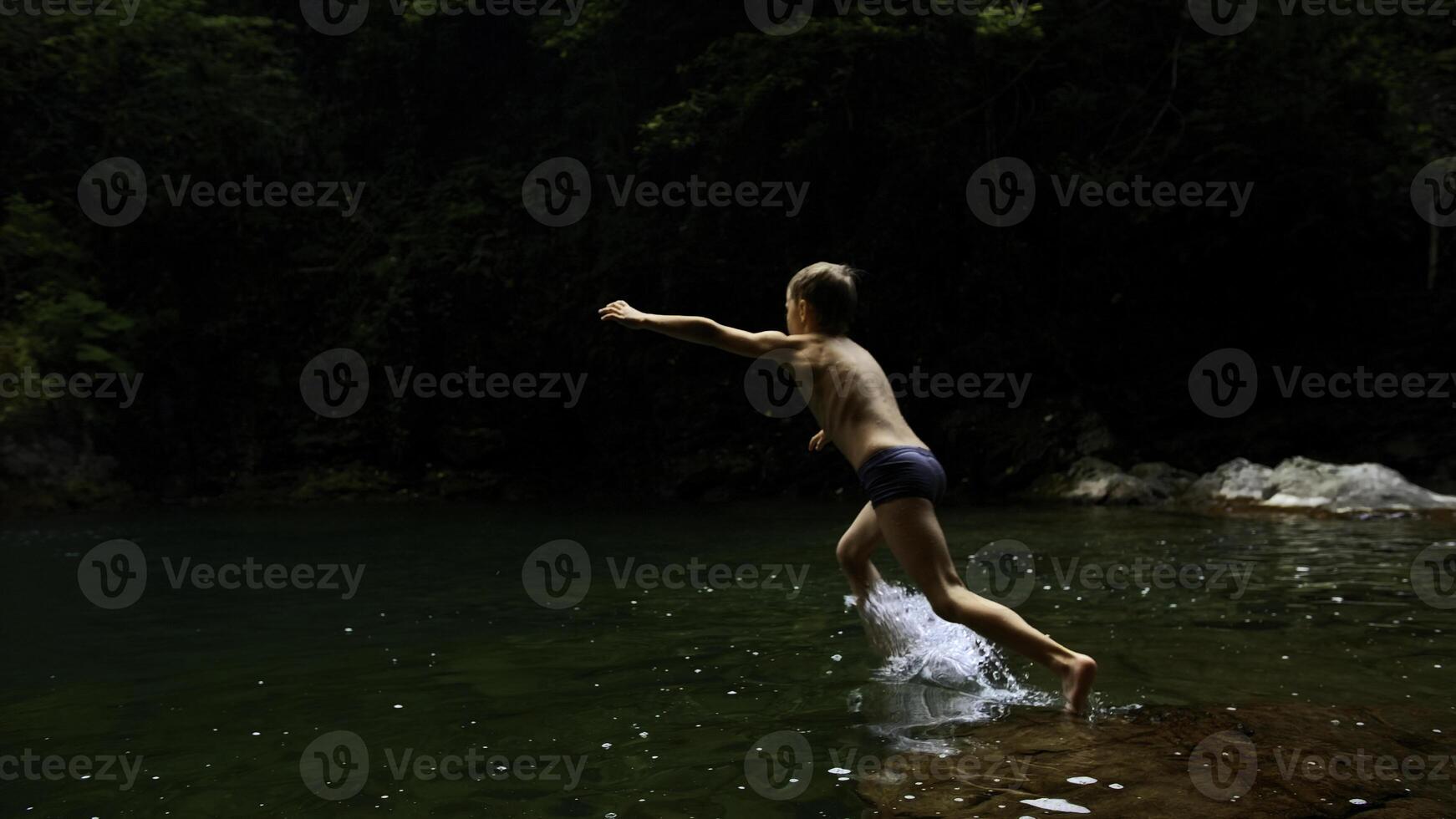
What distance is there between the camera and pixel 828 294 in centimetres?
448

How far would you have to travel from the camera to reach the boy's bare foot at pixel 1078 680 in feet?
13.0

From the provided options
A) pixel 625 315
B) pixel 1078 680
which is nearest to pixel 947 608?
pixel 1078 680

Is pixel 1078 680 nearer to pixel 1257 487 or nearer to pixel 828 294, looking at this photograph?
pixel 828 294

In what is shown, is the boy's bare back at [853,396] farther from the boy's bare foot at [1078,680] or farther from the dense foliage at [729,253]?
the dense foliage at [729,253]

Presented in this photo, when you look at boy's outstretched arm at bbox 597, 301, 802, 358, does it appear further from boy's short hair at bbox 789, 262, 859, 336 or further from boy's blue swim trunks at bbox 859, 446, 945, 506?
boy's blue swim trunks at bbox 859, 446, 945, 506

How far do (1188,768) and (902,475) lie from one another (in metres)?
1.42

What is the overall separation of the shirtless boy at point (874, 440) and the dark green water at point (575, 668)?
357 mm

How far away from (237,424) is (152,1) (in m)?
6.88

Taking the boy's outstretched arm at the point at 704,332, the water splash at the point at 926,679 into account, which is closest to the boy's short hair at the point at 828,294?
the boy's outstretched arm at the point at 704,332

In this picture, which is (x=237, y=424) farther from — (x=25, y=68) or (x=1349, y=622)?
(x=1349, y=622)

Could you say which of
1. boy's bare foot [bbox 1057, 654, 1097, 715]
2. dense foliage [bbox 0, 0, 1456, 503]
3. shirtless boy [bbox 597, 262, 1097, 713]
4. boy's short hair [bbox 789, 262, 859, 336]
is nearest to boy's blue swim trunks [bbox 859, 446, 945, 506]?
shirtless boy [bbox 597, 262, 1097, 713]

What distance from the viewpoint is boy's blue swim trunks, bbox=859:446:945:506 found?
418cm

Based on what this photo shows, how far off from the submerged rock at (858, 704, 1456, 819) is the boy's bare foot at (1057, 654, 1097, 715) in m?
0.08

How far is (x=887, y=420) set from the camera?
14.2ft
